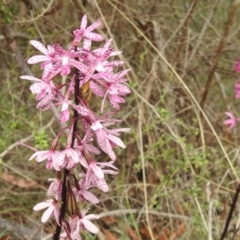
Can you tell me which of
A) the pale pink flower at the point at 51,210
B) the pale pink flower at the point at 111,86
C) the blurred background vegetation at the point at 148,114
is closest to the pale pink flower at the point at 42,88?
the pale pink flower at the point at 111,86

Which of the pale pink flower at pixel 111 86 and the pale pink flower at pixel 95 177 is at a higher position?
the pale pink flower at pixel 111 86

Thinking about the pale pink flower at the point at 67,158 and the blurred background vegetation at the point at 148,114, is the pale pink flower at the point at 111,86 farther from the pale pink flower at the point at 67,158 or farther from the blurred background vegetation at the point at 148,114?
the blurred background vegetation at the point at 148,114

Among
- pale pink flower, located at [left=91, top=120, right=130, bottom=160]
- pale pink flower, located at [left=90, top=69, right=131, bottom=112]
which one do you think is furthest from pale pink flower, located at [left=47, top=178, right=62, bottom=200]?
pale pink flower, located at [left=90, top=69, right=131, bottom=112]

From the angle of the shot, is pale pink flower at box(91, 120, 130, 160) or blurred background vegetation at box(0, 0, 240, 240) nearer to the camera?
pale pink flower at box(91, 120, 130, 160)

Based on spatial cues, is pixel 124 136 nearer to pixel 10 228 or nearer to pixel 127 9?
pixel 127 9

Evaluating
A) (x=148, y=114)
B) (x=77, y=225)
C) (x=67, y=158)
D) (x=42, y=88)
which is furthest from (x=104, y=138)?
(x=148, y=114)

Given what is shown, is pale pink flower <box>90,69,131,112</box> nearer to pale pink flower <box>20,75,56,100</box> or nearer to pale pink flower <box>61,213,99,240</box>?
pale pink flower <box>20,75,56,100</box>

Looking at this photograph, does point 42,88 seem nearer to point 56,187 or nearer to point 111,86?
point 111,86

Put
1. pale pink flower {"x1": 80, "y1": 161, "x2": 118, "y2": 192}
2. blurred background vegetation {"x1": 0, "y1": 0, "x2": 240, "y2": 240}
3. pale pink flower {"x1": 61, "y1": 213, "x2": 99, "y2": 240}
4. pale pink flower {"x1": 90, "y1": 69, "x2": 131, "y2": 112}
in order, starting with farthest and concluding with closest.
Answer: blurred background vegetation {"x1": 0, "y1": 0, "x2": 240, "y2": 240}
pale pink flower {"x1": 61, "y1": 213, "x2": 99, "y2": 240}
pale pink flower {"x1": 80, "y1": 161, "x2": 118, "y2": 192}
pale pink flower {"x1": 90, "y1": 69, "x2": 131, "y2": 112}
